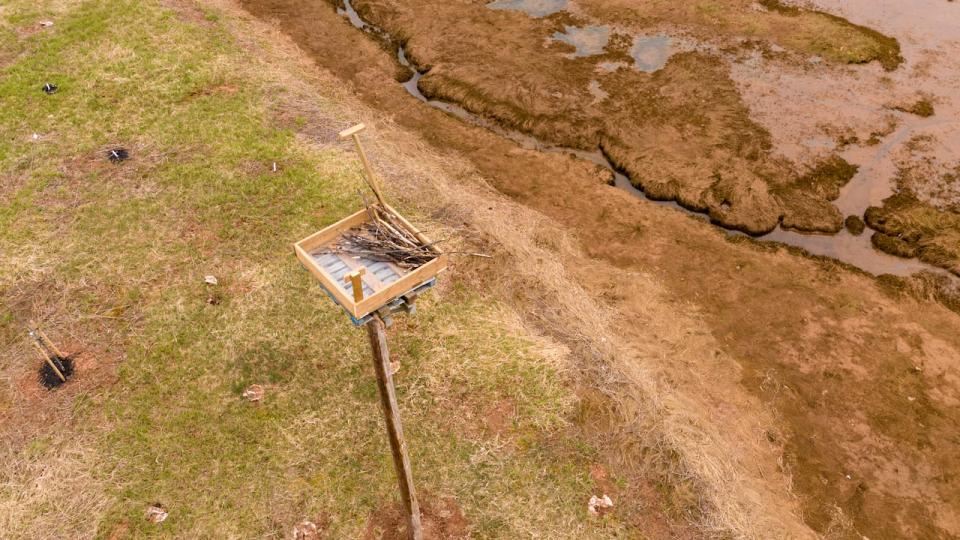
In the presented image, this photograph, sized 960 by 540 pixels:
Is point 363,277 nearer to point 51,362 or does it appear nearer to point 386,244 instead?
point 386,244

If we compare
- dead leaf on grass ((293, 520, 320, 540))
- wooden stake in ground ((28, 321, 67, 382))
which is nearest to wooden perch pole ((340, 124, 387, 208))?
dead leaf on grass ((293, 520, 320, 540))

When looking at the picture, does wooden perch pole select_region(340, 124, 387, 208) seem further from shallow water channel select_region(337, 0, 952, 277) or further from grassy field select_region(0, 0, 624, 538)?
shallow water channel select_region(337, 0, 952, 277)

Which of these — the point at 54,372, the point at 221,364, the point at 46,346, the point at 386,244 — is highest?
the point at 386,244

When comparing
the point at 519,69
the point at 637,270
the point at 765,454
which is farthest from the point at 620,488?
the point at 519,69

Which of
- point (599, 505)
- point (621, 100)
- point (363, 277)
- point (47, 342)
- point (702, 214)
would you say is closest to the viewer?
point (363, 277)

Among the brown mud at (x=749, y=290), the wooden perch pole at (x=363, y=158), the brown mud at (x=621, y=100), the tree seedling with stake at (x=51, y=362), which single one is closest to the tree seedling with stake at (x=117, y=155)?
the tree seedling with stake at (x=51, y=362)

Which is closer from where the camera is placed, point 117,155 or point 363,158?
point 363,158

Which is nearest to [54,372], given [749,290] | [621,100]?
[749,290]

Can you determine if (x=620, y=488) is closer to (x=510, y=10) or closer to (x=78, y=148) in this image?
(x=78, y=148)
